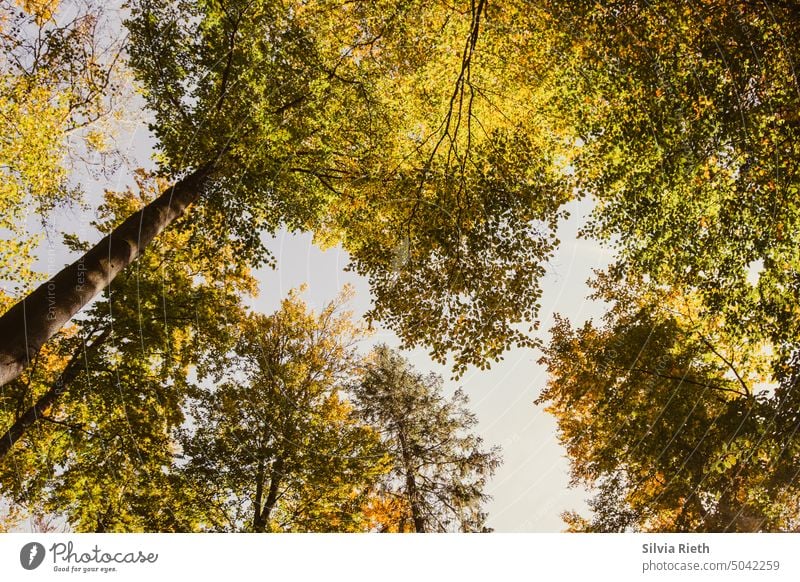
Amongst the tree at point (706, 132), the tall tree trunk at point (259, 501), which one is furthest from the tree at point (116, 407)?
the tree at point (706, 132)

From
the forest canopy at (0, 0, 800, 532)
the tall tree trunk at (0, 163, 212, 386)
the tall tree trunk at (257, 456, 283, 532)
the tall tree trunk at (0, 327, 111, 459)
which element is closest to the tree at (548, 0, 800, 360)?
the forest canopy at (0, 0, 800, 532)

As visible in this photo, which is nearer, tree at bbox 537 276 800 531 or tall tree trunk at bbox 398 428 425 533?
tree at bbox 537 276 800 531

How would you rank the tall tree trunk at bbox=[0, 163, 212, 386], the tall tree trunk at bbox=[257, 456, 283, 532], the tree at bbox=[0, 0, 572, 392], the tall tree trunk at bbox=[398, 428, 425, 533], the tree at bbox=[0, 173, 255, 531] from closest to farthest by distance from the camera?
the tall tree trunk at bbox=[0, 163, 212, 386]
the tree at bbox=[0, 0, 572, 392]
the tree at bbox=[0, 173, 255, 531]
the tall tree trunk at bbox=[257, 456, 283, 532]
the tall tree trunk at bbox=[398, 428, 425, 533]

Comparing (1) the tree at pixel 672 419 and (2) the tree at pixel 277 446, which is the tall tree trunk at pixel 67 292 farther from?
(1) the tree at pixel 672 419

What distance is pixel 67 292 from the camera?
4.76 meters

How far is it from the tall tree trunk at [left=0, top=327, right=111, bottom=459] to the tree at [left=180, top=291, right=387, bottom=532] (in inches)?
103

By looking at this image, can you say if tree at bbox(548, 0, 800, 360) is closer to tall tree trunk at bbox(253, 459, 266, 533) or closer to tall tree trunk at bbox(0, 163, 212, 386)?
tall tree trunk at bbox(0, 163, 212, 386)

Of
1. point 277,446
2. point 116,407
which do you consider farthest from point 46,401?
point 277,446

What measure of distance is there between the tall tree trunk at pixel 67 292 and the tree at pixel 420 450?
8.59m

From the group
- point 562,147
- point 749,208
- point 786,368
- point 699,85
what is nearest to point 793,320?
point 786,368

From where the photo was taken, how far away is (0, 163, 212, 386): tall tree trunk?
13.8 ft

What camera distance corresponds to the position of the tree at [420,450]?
12.7m

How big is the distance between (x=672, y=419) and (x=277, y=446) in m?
9.29
